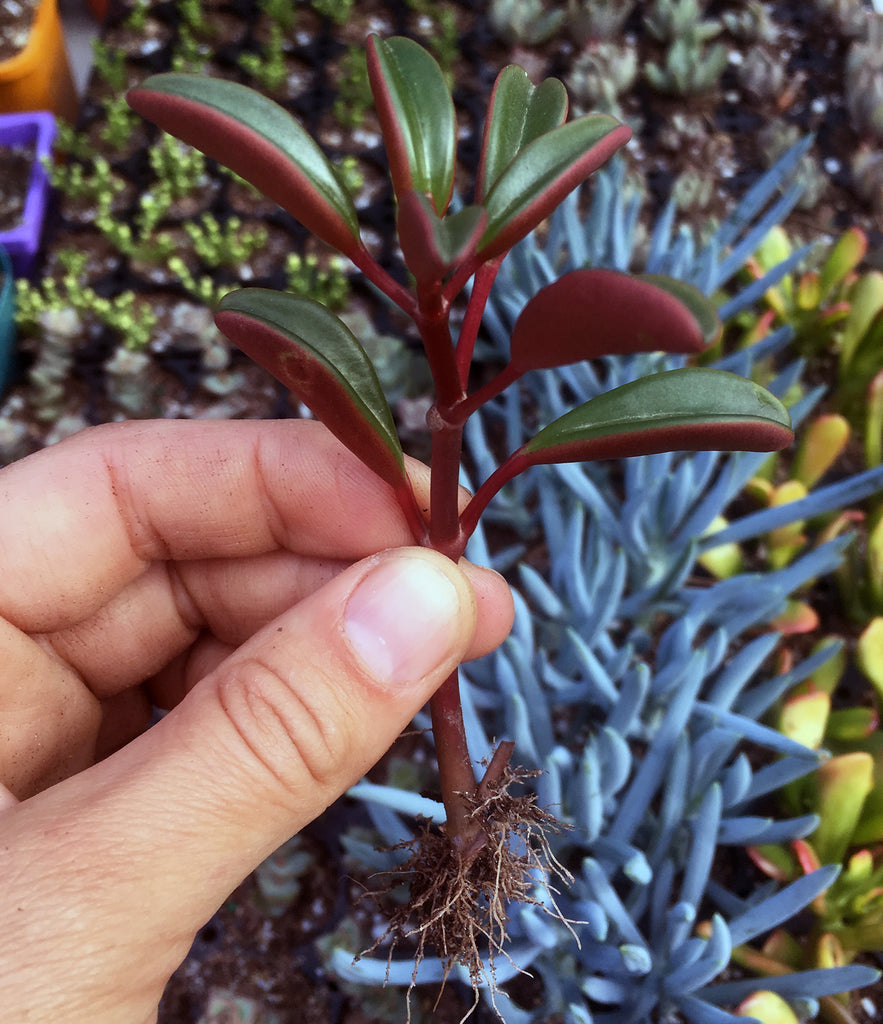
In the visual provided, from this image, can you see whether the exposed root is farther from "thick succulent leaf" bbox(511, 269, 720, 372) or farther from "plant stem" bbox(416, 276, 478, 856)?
"thick succulent leaf" bbox(511, 269, 720, 372)

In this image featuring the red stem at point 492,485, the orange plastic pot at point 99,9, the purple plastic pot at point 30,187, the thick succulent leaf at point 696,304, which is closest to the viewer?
the thick succulent leaf at point 696,304

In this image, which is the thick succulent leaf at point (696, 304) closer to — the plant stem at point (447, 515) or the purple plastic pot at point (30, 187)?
the plant stem at point (447, 515)

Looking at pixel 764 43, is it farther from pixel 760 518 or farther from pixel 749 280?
pixel 760 518

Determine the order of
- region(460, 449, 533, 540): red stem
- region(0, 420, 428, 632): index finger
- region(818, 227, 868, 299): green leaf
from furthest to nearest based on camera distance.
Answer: region(818, 227, 868, 299): green leaf, region(0, 420, 428, 632): index finger, region(460, 449, 533, 540): red stem

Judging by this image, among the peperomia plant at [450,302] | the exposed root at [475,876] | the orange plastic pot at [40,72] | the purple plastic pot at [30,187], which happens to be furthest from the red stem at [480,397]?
the orange plastic pot at [40,72]

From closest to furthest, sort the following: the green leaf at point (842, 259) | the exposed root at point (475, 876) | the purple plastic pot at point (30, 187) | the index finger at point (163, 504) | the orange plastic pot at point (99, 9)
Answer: the exposed root at point (475, 876) < the index finger at point (163, 504) < the green leaf at point (842, 259) < the purple plastic pot at point (30, 187) < the orange plastic pot at point (99, 9)

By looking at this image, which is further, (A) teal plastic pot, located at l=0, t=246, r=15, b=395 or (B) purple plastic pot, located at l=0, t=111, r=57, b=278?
(B) purple plastic pot, located at l=0, t=111, r=57, b=278

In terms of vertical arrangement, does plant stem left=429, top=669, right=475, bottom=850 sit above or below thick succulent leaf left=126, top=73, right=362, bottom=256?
below

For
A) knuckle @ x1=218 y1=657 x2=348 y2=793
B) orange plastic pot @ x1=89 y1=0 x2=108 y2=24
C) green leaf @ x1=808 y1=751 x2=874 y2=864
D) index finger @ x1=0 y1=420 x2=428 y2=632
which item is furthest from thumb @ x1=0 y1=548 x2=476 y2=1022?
orange plastic pot @ x1=89 y1=0 x2=108 y2=24
